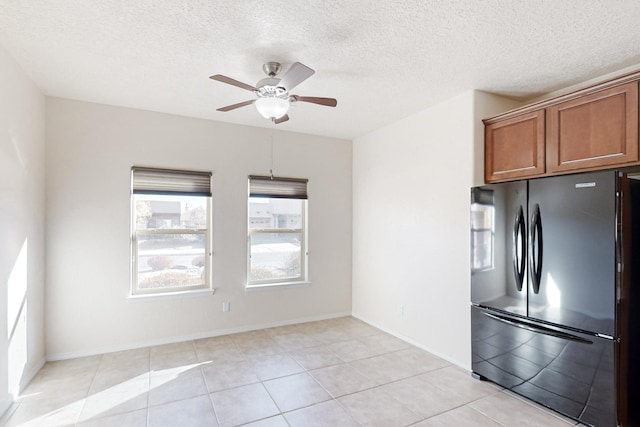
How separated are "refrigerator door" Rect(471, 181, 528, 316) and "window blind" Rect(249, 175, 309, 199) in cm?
235

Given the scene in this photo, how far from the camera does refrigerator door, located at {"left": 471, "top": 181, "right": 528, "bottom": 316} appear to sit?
8.89ft

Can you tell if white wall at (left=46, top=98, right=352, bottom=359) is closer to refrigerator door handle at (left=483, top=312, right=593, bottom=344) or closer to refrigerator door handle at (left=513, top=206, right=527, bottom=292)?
refrigerator door handle at (left=483, top=312, right=593, bottom=344)

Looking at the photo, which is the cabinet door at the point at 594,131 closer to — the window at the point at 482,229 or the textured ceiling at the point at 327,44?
the textured ceiling at the point at 327,44

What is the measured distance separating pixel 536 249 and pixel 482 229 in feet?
1.58

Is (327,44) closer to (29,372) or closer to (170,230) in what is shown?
(170,230)

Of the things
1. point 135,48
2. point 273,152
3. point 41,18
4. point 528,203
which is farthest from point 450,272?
point 41,18

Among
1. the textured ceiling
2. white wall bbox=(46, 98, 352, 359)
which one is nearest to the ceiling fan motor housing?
the textured ceiling

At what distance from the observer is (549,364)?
2.50m

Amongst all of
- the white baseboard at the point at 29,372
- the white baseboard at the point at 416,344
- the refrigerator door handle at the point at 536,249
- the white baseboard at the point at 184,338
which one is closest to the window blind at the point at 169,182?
the white baseboard at the point at 184,338

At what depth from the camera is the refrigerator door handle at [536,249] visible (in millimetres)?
2576

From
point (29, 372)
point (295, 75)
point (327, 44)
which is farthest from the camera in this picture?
point (29, 372)

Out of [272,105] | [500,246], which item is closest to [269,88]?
[272,105]

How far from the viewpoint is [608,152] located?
7.88 ft

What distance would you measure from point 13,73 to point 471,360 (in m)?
4.64
